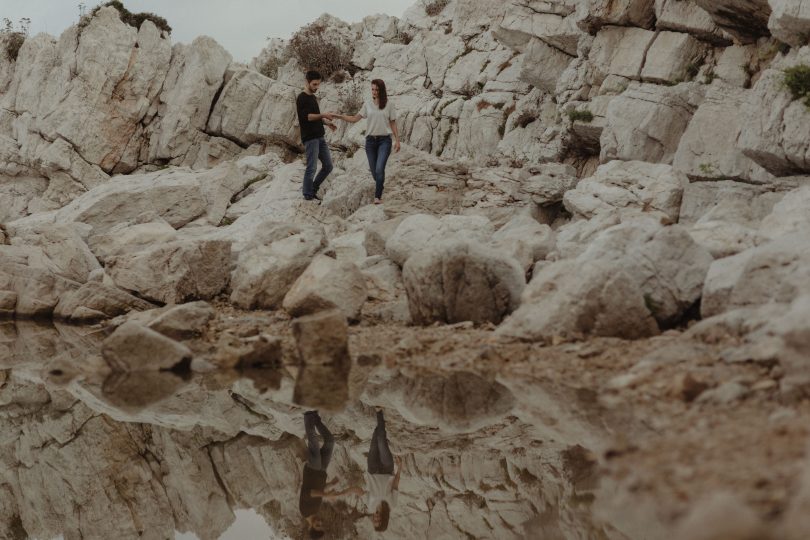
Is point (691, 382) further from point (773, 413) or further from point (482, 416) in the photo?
point (482, 416)

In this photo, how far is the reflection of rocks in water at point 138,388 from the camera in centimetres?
1029

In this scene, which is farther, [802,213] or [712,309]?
[802,213]

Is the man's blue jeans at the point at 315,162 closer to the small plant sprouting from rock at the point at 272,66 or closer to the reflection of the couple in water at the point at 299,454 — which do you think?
the reflection of the couple in water at the point at 299,454

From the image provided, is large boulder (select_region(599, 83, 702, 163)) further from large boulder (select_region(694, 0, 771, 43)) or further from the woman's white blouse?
the woman's white blouse

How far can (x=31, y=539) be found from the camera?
265 inches

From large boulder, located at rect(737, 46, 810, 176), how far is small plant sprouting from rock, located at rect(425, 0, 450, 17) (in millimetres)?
26060

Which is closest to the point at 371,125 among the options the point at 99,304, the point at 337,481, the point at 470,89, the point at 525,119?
the point at 99,304

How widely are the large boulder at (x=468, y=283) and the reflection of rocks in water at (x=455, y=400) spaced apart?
255 cm

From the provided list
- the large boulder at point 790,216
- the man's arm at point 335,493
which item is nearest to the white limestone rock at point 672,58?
the large boulder at point 790,216

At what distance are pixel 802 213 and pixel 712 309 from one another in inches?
152

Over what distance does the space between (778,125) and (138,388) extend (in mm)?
13636

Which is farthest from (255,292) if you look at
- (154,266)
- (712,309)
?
(712,309)

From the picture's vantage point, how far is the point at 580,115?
2456 centimetres

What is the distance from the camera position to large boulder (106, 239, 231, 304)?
699 inches
